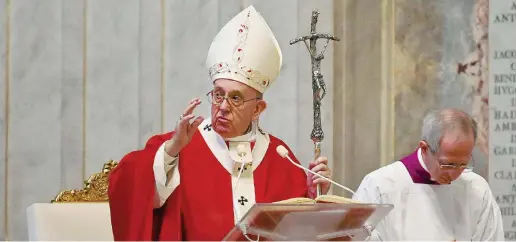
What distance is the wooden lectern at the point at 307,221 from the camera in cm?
367

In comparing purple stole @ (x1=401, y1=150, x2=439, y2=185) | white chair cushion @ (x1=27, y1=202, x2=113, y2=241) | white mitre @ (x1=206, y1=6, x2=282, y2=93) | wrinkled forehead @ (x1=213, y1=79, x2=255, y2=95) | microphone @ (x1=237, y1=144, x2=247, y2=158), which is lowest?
white chair cushion @ (x1=27, y1=202, x2=113, y2=241)

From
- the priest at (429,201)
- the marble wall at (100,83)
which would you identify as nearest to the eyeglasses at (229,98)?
the priest at (429,201)

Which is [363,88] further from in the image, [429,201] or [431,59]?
[429,201]

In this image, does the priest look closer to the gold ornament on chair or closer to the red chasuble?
the red chasuble

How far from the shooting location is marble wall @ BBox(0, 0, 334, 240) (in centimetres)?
588

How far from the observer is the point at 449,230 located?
528 cm

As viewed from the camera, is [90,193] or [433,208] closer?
[433,208]

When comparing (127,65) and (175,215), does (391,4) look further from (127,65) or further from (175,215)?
(175,215)

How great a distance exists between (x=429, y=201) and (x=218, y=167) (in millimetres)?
1143

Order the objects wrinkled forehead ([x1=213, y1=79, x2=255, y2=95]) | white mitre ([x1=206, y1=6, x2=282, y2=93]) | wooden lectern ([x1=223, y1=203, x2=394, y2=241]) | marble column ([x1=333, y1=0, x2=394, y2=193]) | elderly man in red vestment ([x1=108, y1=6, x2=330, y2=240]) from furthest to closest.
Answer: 1. marble column ([x1=333, y1=0, x2=394, y2=193])
2. white mitre ([x1=206, y1=6, x2=282, y2=93])
3. wrinkled forehead ([x1=213, y1=79, x2=255, y2=95])
4. elderly man in red vestment ([x1=108, y1=6, x2=330, y2=240])
5. wooden lectern ([x1=223, y1=203, x2=394, y2=241])

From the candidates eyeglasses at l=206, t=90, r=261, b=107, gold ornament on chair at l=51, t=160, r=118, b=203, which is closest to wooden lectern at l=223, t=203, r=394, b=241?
eyeglasses at l=206, t=90, r=261, b=107

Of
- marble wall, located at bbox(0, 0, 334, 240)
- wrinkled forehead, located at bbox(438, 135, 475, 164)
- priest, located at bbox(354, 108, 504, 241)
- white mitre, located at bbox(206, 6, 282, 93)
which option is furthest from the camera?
marble wall, located at bbox(0, 0, 334, 240)

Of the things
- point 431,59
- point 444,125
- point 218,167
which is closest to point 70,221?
point 218,167

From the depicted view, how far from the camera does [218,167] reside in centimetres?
494
